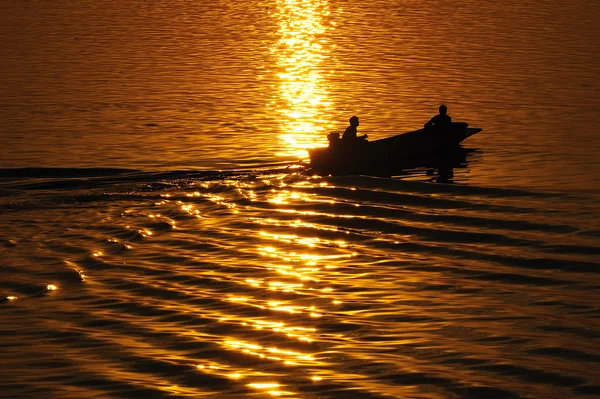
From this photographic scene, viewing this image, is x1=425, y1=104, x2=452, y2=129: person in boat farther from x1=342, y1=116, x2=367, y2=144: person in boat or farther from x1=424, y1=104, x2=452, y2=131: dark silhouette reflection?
x1=342, y1=116, x2=367, y2=144: person in boat

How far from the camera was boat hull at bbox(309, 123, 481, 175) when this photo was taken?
91.6 feet

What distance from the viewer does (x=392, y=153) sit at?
28625 millimetres

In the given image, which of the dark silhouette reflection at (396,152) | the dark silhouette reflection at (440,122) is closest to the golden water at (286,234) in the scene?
the dark silhouette reflection at (396,152)

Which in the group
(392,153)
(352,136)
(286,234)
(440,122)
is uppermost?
(440,122)

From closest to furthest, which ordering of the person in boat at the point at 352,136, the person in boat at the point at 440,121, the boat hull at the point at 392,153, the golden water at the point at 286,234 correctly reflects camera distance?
the golden water at the point at 286,234 < the boat hull at the point at 392,153 < the person in boat at the point at 352,136 < the person in boat at the point at 440,121

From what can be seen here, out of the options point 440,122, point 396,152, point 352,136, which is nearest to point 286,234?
point 352,136

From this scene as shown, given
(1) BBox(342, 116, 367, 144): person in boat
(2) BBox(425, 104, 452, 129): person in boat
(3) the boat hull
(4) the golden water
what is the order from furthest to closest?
1. (2) BBox(425, 104, 452, 129): person in boat
2. (1) BBox(342, 116, 367, 144): person in boat
3. (3) the boat hull
4. (4) the golden water

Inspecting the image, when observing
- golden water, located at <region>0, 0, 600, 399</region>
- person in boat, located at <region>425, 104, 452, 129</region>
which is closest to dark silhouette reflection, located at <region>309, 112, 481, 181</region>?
person in boat, located at <region>425, 104, 452, 129</region>

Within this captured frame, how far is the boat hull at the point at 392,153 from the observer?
2791 cm

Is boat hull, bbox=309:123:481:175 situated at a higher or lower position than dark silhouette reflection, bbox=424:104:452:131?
lower

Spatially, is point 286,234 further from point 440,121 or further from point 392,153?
point 440,121

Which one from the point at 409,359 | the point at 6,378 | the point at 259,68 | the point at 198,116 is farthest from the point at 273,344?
the point at 259,68

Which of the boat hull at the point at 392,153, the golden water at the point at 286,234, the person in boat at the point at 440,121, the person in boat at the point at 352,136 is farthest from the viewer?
the person in boat at the point at 440,121

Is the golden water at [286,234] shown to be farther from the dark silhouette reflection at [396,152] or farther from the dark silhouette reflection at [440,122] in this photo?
the dark silhouette reflection at [440,122]
